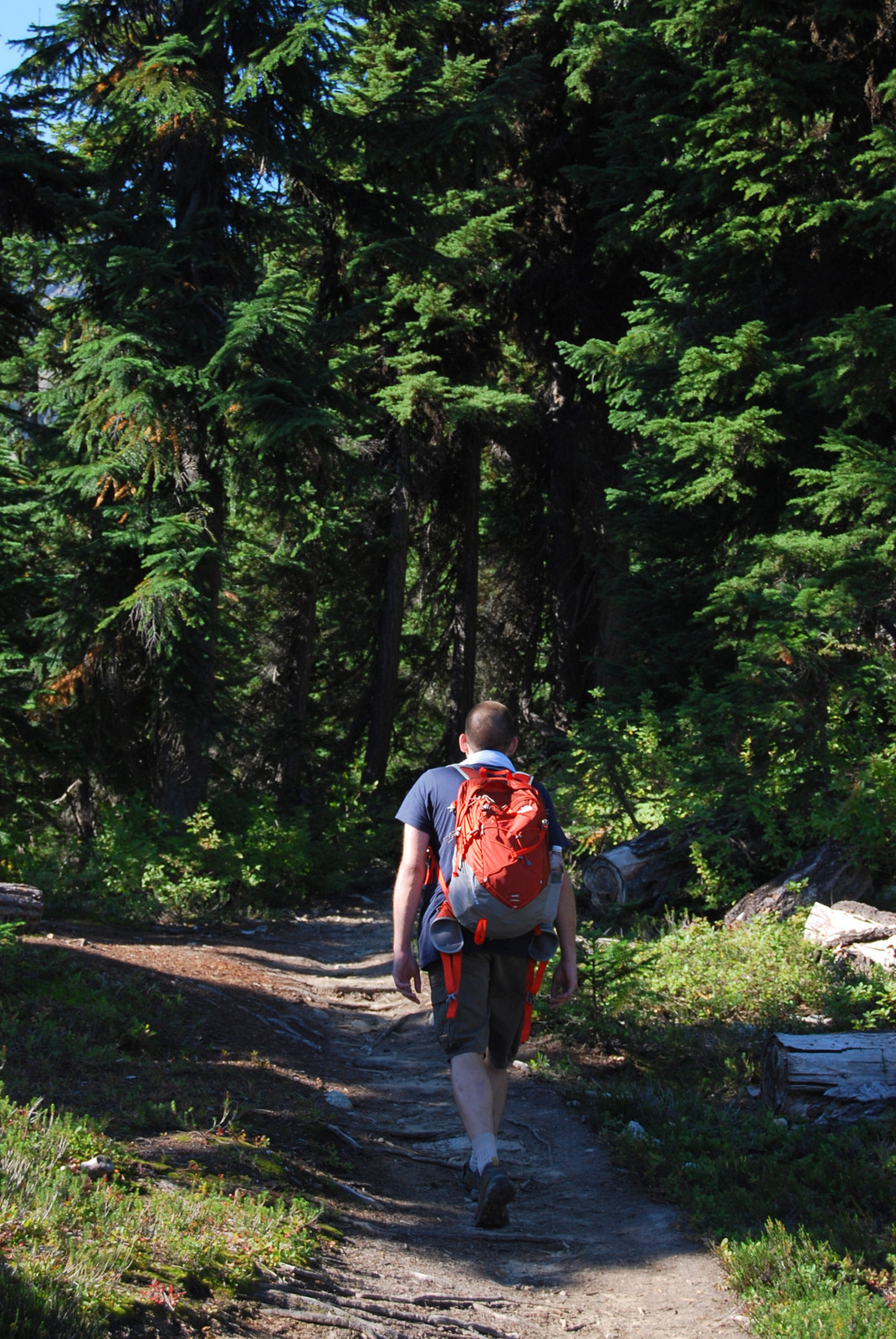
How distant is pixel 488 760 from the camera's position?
443 cm

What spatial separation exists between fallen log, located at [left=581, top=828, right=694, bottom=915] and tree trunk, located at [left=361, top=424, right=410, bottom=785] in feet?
31.5

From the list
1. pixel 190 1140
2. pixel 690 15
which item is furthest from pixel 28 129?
pixel 190 1140

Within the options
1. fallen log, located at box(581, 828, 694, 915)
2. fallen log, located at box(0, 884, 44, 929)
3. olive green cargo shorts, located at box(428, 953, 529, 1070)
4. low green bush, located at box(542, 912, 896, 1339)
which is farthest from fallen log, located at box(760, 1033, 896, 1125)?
fallen log, located at box(0, 884, 44, 929)

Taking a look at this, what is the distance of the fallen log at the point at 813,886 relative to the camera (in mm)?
7875

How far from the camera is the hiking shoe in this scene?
389 cm

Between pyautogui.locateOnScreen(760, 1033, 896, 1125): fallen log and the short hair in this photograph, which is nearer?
the short hair

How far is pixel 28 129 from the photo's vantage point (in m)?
11.8

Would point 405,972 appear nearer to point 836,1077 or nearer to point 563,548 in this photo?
point 836,1077

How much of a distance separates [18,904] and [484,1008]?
4339 millimetres

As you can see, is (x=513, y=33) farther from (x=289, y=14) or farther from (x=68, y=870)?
(x=68, y=870)

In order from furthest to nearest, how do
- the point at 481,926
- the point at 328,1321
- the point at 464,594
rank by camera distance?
the point at 464,594, the point at 481,926, the point at 328,1321

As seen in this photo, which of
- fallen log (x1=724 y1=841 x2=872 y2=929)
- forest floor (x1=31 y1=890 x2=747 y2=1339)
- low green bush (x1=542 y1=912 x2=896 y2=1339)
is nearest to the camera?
forest floor (x1=31 y1=890 x2=747 y2=1339)

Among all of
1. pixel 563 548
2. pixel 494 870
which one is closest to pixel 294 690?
pixel 563 548

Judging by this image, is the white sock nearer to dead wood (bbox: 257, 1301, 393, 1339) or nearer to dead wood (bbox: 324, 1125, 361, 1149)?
dead wood (bbox: 257, 1301, 393, 1339)
